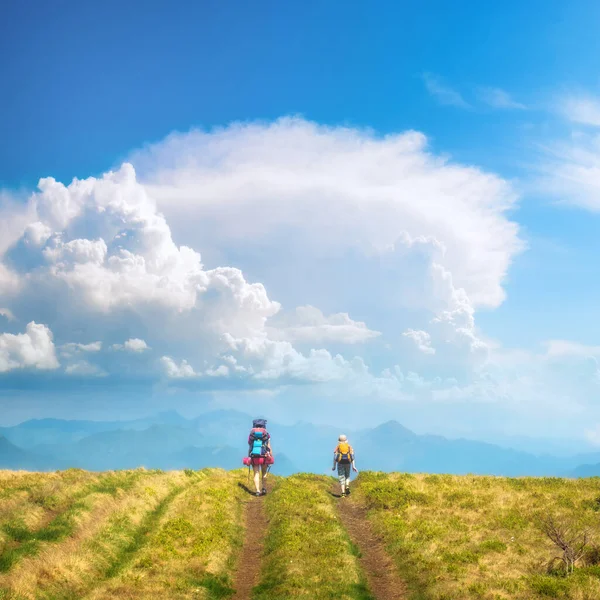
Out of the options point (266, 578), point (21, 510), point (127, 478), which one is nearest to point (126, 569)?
point (266, 578)

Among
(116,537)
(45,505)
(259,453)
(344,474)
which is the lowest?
(116,537)

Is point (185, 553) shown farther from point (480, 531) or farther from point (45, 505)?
point (480, 531)

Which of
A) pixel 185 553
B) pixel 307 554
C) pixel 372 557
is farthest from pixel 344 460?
pixel 185 553

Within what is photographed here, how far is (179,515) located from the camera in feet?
83.2

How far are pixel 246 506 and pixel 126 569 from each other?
10844 mm

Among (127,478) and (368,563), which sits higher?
(127,478)

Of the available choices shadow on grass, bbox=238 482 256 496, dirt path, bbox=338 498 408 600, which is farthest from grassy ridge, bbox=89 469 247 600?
dirt path, bbox=338 498 408 600

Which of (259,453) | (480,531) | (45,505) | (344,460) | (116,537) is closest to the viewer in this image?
(116,537)

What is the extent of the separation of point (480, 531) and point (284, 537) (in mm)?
8830

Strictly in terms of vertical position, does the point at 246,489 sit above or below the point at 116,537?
above

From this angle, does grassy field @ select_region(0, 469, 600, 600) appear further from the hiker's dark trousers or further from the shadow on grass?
the hiker's dark trousers

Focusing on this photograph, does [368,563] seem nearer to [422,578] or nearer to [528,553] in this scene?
[422,578]

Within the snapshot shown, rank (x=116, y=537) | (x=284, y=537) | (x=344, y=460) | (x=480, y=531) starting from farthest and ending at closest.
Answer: (x=344, y=460), (x=480, y=531), (x=284, y=537), (x=116, y=537)

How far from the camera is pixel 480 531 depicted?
77.7ft
